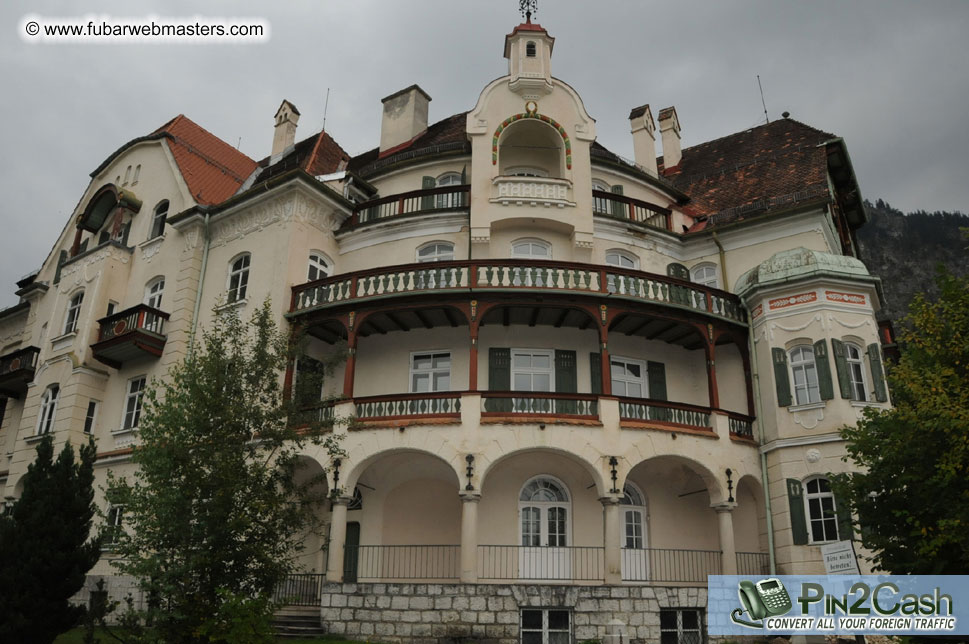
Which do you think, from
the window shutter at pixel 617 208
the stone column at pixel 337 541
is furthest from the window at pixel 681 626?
the window shutter at pixel 617 208

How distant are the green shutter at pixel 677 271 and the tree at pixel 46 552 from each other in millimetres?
17856

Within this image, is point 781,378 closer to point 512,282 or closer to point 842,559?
point 512,282

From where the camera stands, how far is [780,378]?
21.5m

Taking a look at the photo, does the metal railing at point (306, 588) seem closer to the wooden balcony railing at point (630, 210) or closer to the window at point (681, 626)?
the window at point (681, 626)

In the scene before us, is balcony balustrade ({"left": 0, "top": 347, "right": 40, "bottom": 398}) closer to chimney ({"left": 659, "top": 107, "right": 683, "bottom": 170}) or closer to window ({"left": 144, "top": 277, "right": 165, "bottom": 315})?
window ({"left": 144, "top": 277, "right": 165, "bottom": 315})

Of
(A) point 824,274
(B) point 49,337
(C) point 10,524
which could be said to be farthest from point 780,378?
(B) point 49,337

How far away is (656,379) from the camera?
2323cm

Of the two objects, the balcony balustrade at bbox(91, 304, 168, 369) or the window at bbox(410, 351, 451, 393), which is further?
the balcony balustrade at bbox(91, 304, 168, 369)

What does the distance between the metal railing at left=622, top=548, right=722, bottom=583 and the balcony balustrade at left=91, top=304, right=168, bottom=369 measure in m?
16.5

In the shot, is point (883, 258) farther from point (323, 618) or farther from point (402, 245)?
point (323, 618)

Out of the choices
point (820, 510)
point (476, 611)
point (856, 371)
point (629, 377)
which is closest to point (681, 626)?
point (476, 611)

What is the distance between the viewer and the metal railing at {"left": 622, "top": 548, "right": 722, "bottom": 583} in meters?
20.8

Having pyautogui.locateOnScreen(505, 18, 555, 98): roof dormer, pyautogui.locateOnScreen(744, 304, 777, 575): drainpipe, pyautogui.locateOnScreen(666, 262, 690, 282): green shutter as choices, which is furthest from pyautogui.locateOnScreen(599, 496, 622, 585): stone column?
pyautogui.locateOnScreen(505, 18, 555, 98): roof dormer

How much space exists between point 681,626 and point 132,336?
18890 mm
